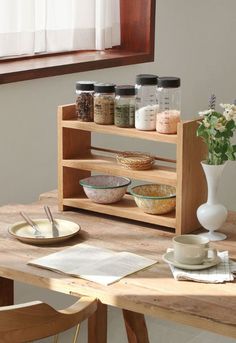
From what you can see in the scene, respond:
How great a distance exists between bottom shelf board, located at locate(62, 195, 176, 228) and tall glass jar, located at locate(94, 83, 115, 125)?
0.28 meters

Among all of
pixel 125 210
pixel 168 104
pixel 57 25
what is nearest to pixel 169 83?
pixel 168 104

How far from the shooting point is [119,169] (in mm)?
2789

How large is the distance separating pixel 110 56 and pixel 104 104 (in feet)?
4.01

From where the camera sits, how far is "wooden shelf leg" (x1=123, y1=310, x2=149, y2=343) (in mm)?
2820

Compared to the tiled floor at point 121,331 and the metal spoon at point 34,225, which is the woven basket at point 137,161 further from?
the tiled floor at point 121,331

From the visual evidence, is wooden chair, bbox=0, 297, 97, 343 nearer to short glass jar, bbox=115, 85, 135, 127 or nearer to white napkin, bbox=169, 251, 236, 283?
white napkin, bbox=169, 251, 236, 283

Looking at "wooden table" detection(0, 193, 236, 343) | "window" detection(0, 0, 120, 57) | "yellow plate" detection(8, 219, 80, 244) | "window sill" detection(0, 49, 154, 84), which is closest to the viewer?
"wooden table" detection(0, 193, 236, 343)

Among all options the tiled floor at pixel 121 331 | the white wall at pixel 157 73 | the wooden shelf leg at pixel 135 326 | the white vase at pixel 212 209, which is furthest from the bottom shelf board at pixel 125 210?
the tiled floor at pixel 121 331

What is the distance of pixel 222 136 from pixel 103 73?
1.49 m

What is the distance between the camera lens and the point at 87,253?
8.21 feet

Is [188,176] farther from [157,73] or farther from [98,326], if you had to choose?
[157,73]

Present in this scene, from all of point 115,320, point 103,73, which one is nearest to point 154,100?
point 103,73

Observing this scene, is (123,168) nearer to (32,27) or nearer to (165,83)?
(165,83)

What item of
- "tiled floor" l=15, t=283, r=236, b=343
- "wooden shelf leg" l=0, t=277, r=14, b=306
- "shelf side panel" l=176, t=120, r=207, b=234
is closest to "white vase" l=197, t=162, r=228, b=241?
"shelf side panel" l=176, t=120, r=207, b=234
